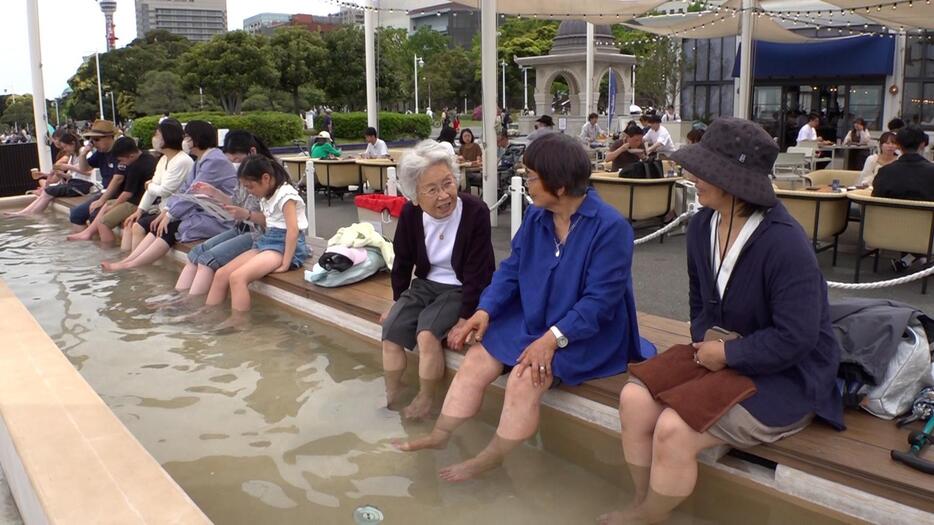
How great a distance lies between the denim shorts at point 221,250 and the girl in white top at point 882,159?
613cm

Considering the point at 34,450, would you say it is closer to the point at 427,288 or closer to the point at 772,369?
the point at 427,288

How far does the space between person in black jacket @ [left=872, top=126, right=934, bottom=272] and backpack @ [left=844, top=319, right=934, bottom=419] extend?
4.25 meters

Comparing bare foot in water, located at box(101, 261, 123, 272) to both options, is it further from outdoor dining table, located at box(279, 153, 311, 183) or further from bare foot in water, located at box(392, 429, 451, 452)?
outdoor dining table, located at box(279, 153, 311, 183)

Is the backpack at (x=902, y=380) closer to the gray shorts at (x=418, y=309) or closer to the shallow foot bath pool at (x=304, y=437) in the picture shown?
the shallow foot bath pool at (x=304, y=437)

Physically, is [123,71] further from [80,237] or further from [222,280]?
[222,280]

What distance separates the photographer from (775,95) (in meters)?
24.3

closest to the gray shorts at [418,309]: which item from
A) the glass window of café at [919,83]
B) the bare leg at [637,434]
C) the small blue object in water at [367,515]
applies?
the small blue object in water at [367,515]

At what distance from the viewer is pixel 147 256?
756cm

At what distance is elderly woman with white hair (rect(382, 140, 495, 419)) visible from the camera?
13.1 feet

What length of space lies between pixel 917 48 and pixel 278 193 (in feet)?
69.8

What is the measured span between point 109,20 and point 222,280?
58.5 m

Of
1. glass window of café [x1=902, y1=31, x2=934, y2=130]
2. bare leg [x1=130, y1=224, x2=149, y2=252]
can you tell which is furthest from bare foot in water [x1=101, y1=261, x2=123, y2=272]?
glass window of café [x1=902, y1=31, x2=934, y2=130]

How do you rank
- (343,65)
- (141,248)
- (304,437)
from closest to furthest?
(304,437)
(141,248)
(343,65)

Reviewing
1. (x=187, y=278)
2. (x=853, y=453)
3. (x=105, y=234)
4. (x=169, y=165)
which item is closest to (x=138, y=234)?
(x=169, y=165)
